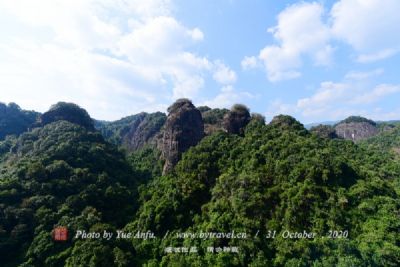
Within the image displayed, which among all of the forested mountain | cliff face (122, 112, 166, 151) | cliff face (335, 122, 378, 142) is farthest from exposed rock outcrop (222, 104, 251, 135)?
cliff face (335, 122, 378, 142)

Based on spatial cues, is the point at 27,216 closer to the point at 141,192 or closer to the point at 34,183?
the point at 34,183

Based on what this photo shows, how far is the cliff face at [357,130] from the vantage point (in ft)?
367

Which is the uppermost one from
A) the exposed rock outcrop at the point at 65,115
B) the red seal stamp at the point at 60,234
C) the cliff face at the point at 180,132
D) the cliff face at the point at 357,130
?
the cliff face at the point at 357,130

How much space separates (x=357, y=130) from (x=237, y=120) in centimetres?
7992

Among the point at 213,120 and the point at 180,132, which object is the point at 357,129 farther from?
the point at 180,132

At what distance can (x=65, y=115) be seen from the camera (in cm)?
6994

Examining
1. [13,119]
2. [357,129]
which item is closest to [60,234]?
[13,119]

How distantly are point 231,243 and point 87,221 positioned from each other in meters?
17.4

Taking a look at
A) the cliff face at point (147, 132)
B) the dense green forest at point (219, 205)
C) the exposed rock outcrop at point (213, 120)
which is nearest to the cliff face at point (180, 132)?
the dense green forest at point (219, 205)

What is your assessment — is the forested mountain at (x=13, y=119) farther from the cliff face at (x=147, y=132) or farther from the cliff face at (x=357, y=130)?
the cliff face at (x=357, y=130)

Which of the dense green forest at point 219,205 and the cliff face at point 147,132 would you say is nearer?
the dense green forest at point 219,205

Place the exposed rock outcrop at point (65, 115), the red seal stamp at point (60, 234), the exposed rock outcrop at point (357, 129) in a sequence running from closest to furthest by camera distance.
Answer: the red seal stamp at point (60, 234) → the exposed rock outcrop at point (65, 115) → the exposed rock outcrop at point (357, 129)

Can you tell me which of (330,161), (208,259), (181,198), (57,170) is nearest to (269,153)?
(330,161)

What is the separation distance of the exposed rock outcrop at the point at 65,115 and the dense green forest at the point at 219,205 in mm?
16966
